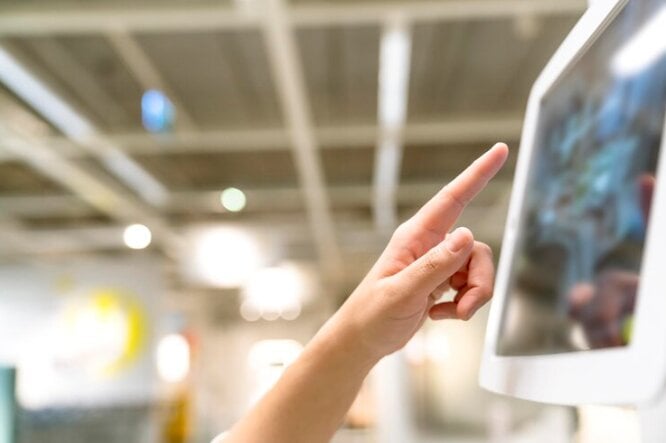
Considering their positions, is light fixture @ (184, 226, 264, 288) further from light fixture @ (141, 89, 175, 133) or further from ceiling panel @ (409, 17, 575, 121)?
ceiling panel @ (409, 17, 575, 121)

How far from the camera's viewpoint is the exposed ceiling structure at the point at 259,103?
176 inches

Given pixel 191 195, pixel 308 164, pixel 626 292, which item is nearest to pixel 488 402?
pixel 626 292

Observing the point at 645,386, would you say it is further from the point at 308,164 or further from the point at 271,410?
the point at 308,164

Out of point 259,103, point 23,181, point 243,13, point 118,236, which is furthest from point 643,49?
point 118,236

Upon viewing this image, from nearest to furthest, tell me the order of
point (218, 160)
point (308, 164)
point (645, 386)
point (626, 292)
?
point (645, 386) < point (626, 292) < point (308, 164) < point (218, 160)

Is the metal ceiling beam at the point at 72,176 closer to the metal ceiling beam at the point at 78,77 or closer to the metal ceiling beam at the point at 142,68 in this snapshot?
the metal ceiling beam at the point at 78,77

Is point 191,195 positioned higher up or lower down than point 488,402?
higher up

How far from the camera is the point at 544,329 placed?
0.76 metres

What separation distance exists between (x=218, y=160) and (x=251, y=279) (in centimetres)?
352

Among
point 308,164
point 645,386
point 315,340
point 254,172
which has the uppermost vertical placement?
point 254,172

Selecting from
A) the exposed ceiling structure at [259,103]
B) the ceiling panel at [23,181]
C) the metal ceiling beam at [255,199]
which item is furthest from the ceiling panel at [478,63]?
the ceiling panel at [23,181]

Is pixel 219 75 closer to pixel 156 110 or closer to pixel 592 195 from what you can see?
pixel 156 110

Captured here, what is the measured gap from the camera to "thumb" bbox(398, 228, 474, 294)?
676 mm

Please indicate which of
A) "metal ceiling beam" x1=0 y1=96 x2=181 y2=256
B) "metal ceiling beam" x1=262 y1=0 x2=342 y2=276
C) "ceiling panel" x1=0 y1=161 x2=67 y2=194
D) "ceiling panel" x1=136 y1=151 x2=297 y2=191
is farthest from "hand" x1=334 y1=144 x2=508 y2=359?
"ceiling panel" x1=0 y1=161 x2=67 y2=194
